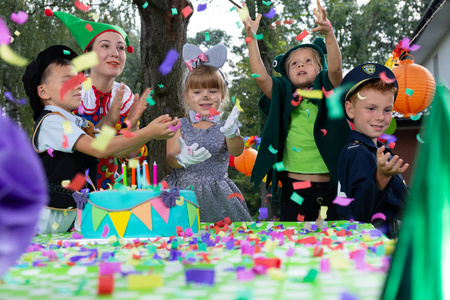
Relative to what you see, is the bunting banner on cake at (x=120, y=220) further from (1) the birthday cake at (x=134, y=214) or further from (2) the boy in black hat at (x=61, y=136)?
(2) the boy in black hat at (x=61, y=136)

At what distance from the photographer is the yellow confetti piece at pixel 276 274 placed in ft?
2.28

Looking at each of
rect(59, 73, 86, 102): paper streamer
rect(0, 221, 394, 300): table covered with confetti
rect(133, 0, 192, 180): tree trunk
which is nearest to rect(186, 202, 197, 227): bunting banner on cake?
rect(0, 221, 394, 300): table covered with confetti

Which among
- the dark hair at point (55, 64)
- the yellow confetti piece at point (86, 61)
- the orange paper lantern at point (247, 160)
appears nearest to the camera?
the yellow confetti piece at point (86, 61)

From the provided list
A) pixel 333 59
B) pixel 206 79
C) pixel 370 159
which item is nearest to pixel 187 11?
pixel 206 79

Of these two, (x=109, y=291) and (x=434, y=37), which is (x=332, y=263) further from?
(x=434, y=37)

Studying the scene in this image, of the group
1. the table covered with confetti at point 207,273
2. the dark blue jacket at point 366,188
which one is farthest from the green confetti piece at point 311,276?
the dark blue jacket at point 366,188

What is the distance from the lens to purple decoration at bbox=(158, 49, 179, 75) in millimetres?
3984

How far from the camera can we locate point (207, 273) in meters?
0.68

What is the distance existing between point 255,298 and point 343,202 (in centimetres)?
140

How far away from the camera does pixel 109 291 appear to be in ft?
2.04

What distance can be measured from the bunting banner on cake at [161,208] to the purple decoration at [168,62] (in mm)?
2582

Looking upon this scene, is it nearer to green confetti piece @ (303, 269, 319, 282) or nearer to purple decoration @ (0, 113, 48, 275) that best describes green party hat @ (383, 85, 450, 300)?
green confetti piece @ (303, 269, 319, 282)

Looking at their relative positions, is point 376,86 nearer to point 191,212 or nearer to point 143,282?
point 191,212

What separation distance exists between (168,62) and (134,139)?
2.36 m
